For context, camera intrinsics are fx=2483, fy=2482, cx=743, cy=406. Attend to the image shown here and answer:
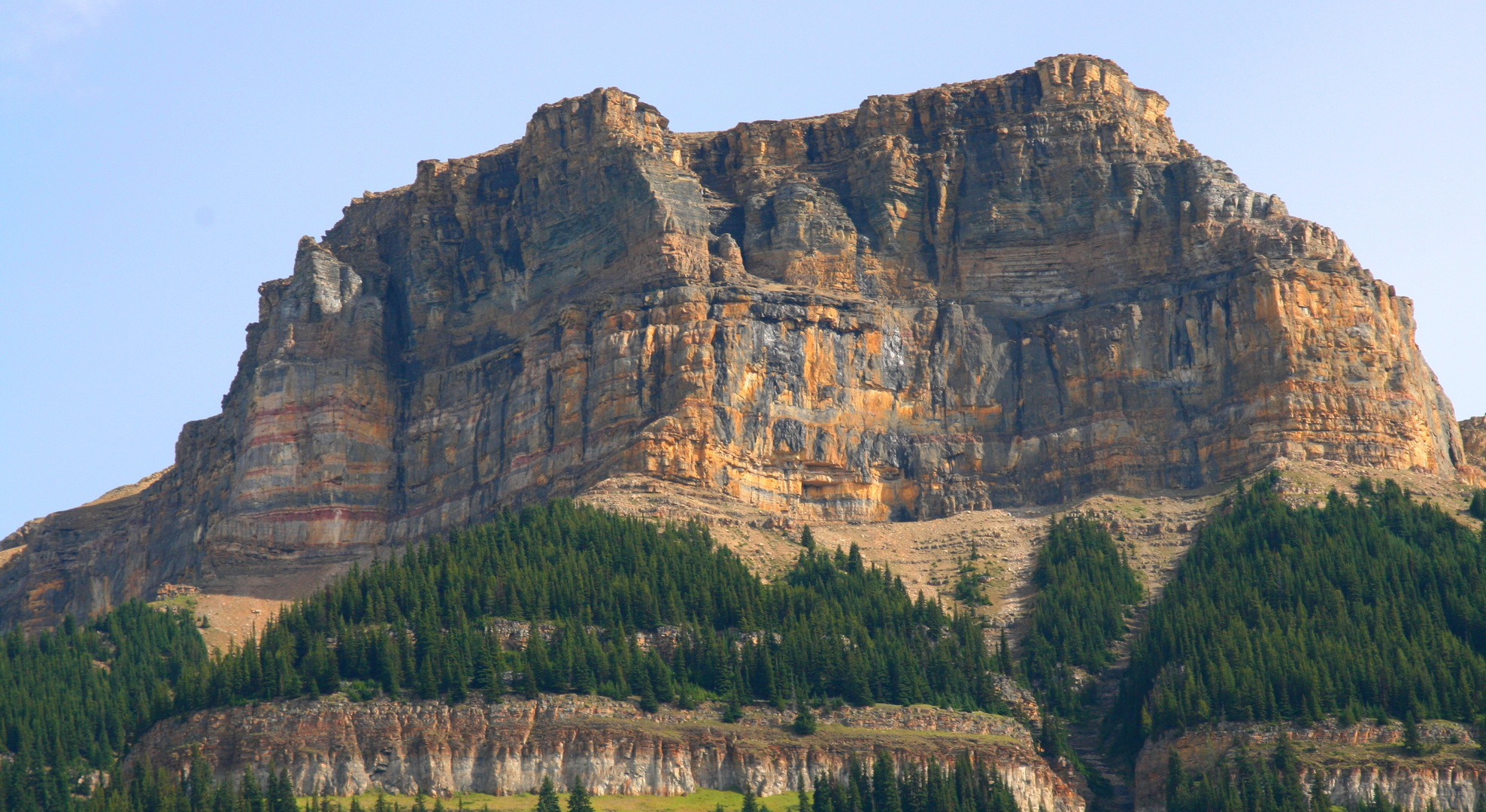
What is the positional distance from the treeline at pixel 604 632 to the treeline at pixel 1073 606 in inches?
178

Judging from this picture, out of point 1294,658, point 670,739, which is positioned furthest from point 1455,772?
point 670,739

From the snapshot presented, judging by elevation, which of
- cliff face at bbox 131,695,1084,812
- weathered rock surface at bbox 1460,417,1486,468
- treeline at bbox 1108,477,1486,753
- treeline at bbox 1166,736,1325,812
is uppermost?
weathered rock surface at bbox 1460,417,1486,468

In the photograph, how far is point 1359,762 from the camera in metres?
133

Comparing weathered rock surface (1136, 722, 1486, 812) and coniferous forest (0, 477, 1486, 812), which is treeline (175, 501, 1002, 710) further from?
weathered rock surface (1136, 722, 1486, 812)

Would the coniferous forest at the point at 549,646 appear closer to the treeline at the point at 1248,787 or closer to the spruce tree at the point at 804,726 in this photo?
the spruce tree at the point at 804,726

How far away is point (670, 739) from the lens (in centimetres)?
13712

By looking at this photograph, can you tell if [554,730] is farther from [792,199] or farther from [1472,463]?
[1472,463]

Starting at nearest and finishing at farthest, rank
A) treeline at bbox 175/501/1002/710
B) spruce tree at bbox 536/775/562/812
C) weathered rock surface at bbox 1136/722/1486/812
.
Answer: spruce tree at bbox 536/775/562/812 → weathered rock surface at bbox 1136/722/1486/812 → treeline at bbox 175/501/1002/710

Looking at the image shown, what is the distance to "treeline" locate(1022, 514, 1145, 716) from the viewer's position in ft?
509

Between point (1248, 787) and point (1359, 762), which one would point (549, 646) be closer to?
point (1248, 787)

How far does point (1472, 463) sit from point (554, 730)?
8894cm

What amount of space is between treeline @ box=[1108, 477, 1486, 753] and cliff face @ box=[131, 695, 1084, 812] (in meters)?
11.3

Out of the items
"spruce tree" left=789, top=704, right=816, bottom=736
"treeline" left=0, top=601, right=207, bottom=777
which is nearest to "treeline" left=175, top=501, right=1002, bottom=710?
"spruce tree" left=789, top=704, right=816, bottom=736

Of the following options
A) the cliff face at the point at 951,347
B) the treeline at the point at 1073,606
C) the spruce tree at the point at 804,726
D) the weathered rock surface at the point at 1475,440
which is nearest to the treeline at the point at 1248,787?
the treeline at the point at 1073,606
